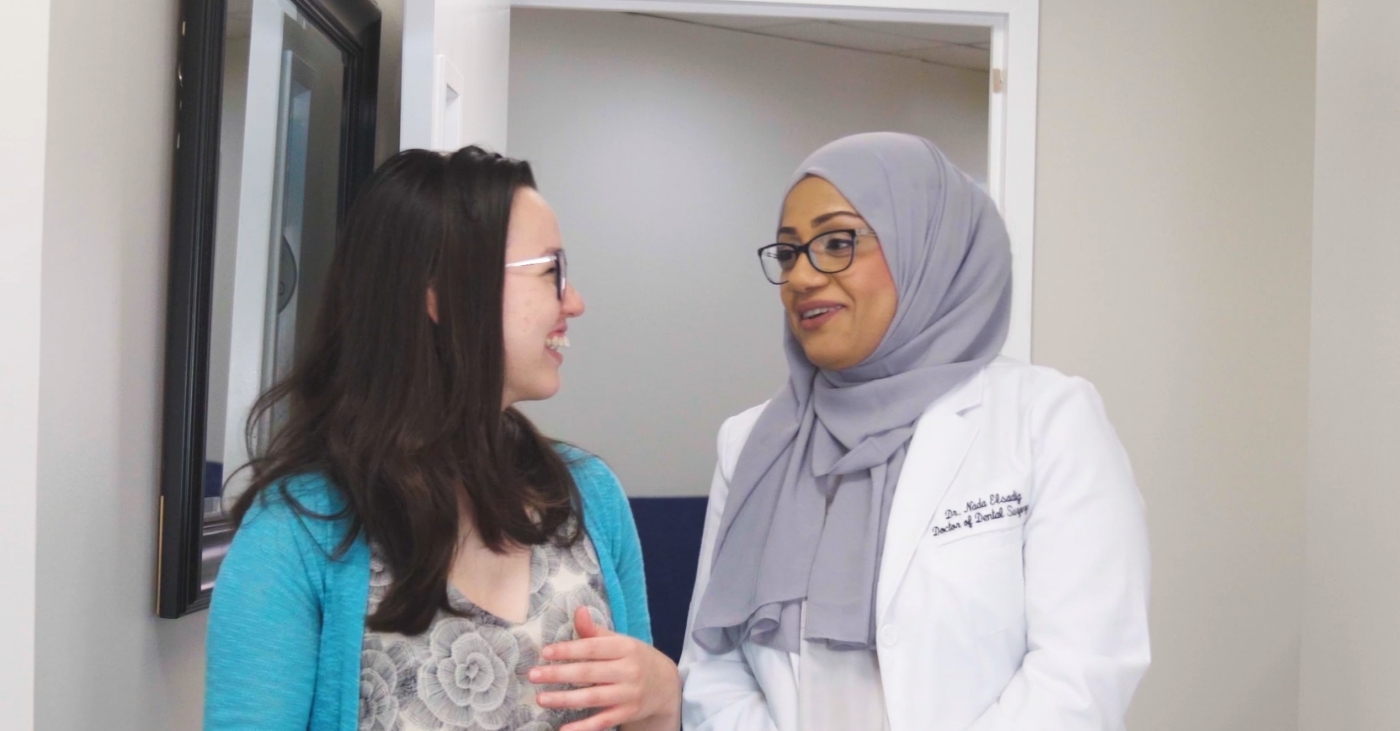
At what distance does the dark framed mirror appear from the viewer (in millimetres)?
1430

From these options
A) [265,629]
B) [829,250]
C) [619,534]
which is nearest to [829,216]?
[829,250]

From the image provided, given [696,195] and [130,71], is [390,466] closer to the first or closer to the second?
[130,71]

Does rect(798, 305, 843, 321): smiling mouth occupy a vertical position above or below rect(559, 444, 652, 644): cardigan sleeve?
above

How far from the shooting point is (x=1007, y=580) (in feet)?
4.46

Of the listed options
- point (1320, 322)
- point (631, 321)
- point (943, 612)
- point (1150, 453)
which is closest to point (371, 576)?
point (943, 612)

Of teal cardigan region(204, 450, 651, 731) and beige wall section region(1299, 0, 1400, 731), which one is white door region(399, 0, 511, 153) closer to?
teal cardigan region(204, 450, 651, 731)

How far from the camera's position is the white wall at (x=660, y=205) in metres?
4.85

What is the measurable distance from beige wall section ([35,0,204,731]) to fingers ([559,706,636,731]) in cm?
52

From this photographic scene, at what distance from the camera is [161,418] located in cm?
144

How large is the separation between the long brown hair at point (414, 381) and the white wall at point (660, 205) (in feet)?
11.7

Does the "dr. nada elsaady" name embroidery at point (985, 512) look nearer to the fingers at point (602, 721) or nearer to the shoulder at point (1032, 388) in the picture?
the shoulder at point (1032, 388)

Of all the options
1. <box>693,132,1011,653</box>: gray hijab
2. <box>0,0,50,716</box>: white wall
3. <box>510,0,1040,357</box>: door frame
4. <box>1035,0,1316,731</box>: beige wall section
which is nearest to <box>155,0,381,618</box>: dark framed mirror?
<box>0,0,50,716</box>: white wall

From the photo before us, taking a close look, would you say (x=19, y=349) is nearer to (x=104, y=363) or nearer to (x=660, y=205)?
(x=104, y=363)

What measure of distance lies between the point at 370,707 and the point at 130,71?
751 millimetres
